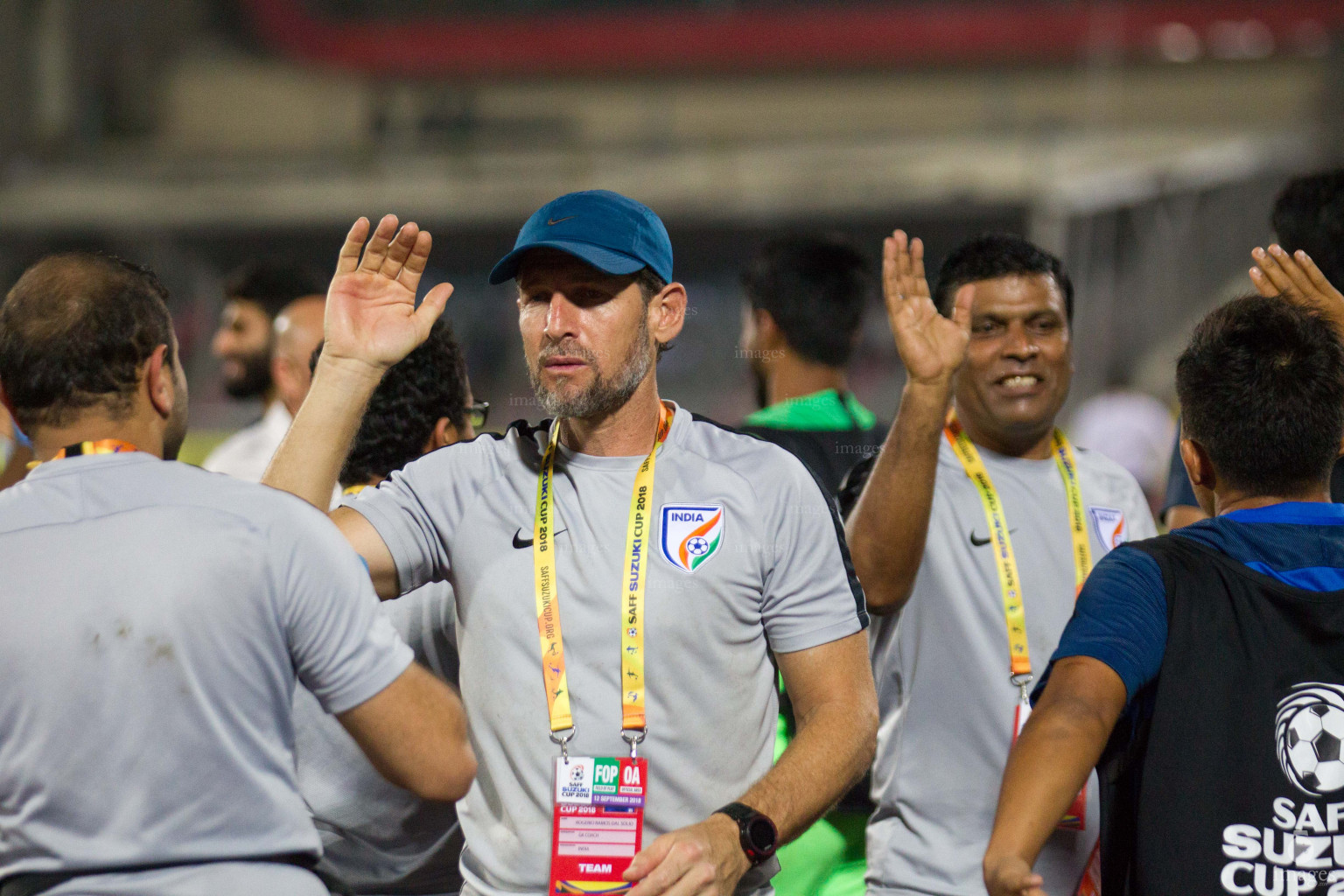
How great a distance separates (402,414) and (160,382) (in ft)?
2.79

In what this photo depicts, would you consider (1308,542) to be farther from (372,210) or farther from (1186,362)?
(372,210)

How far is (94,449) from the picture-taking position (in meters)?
1.77

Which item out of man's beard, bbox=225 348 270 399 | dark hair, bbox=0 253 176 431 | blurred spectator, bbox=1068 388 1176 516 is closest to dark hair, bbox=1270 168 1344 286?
dark hair, bbox=0 253 176 431

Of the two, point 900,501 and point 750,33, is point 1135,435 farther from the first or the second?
point 750,33

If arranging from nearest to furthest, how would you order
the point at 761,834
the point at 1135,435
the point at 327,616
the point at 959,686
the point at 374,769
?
1. the point at 327,616
2. the point at 761,834
3. the point at 374,769
4. the point at 959,686
5. the point at 1135,435

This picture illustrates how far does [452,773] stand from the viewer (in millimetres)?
1798

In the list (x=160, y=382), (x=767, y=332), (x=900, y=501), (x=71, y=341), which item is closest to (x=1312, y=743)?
(x=900, y=501)

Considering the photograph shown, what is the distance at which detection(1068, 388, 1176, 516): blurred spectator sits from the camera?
821cm

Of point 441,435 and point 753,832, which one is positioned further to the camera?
point 441,435

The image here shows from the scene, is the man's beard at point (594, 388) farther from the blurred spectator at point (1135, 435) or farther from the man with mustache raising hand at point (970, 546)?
the blurred spectator at point (1135, 435)

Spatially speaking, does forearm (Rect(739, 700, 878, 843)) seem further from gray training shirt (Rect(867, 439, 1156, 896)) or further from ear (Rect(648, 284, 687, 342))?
ear (Rect(648, 284, 687, 342))

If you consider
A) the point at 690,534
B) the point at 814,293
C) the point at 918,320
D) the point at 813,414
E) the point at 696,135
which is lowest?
the point at 690,534

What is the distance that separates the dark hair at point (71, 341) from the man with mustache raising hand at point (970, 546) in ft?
4.57

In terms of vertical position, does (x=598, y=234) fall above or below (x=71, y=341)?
above
